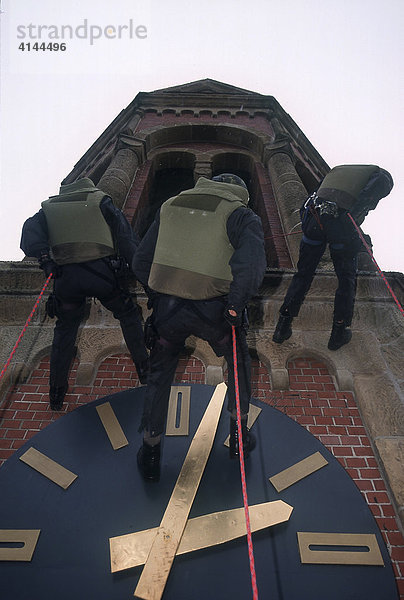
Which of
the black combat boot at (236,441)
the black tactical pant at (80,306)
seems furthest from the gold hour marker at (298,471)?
the black tactical pant at (80,306)

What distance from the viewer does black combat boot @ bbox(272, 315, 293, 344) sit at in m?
3.25

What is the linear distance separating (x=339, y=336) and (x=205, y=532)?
202cm

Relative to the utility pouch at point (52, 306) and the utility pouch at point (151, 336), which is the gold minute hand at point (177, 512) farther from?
the utility pouch at point (52, 306)

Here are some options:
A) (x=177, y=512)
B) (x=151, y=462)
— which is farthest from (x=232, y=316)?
(x=177, y=512)

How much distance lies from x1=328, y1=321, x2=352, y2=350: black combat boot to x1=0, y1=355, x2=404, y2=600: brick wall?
0.22m

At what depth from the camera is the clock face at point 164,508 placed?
1732 mm

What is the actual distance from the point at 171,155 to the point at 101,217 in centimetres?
650

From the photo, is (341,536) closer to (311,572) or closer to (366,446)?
(311,572)

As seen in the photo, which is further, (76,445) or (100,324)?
(100,324)

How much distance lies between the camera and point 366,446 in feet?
8.34

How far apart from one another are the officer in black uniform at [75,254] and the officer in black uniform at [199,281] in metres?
0.64

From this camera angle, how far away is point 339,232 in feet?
9.77

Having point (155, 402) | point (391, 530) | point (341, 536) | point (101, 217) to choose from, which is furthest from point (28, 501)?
point (391, 530)

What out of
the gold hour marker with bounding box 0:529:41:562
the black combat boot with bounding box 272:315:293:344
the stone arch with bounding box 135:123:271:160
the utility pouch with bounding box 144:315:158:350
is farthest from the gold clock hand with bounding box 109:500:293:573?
the stone arch with bounding box 135:123:271:160
